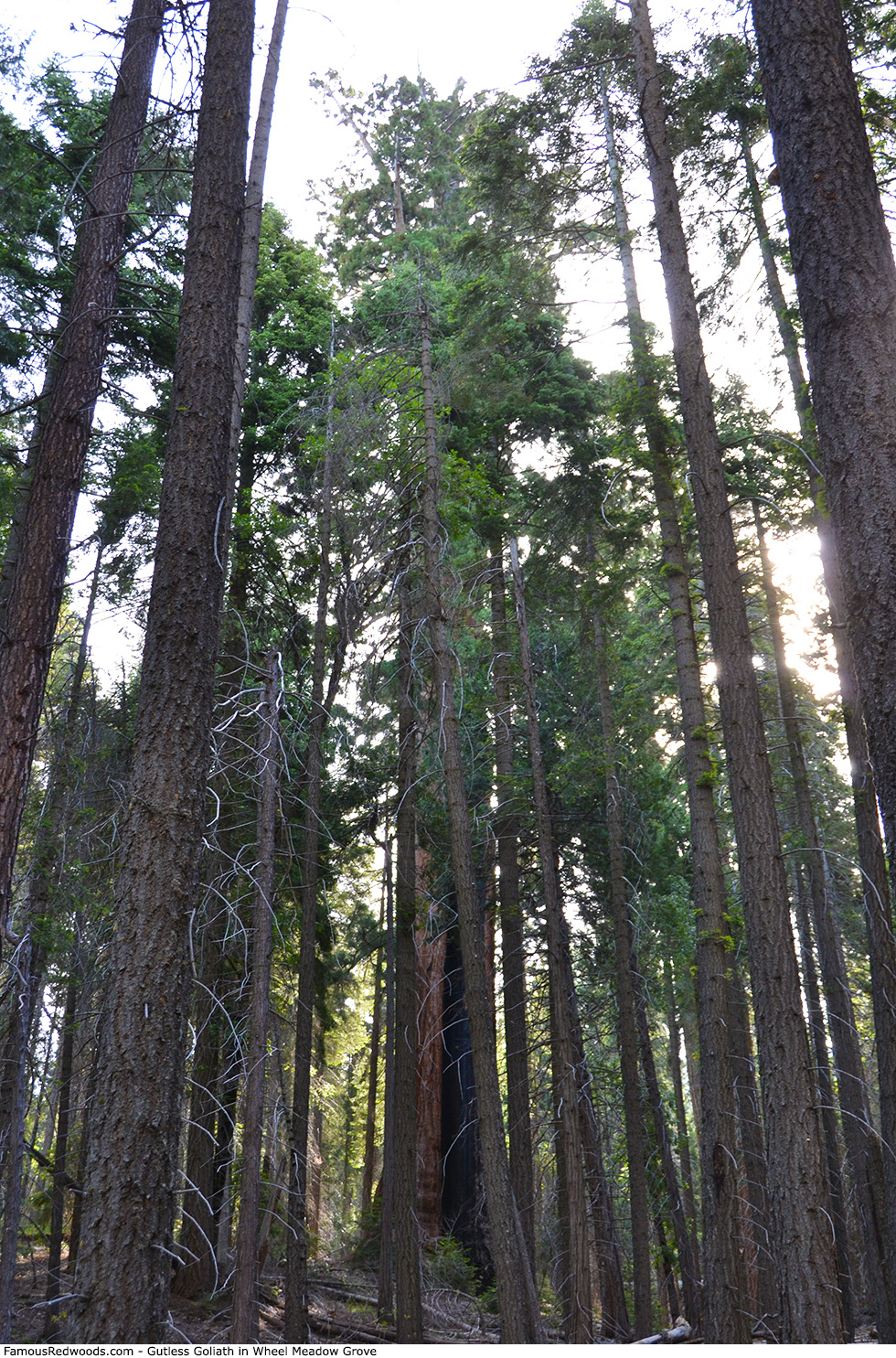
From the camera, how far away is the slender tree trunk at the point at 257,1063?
777 cm

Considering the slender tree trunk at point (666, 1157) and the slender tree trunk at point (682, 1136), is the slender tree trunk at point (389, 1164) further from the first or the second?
the slender tree trunk at point (682, 1136)

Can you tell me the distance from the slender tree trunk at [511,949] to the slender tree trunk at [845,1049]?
4.06m

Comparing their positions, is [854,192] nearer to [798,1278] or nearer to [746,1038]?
[798,1278]

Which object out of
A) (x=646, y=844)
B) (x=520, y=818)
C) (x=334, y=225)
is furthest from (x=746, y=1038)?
(x=334, y=225)

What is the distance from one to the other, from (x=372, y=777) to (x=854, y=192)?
1005 cm

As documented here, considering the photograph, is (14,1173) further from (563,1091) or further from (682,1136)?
(682,1136)

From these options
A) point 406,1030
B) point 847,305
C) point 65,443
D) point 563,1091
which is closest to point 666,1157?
point 563,1091

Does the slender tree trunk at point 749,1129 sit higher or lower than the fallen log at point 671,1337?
higher

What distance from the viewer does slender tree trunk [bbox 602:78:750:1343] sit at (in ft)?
27.0

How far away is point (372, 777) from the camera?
1331cm

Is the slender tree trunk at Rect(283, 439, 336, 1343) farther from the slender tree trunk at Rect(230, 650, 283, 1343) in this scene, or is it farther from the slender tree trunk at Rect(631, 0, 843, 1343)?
the slender tree trunk at Rect(631, 0, 843, 1343)

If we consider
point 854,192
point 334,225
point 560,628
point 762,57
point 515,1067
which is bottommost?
point 515,1067

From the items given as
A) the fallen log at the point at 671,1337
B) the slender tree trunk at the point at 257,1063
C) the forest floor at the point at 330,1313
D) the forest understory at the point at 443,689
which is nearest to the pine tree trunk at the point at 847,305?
the forest understory at the point at 443,689

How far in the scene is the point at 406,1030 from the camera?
10.3 meters
